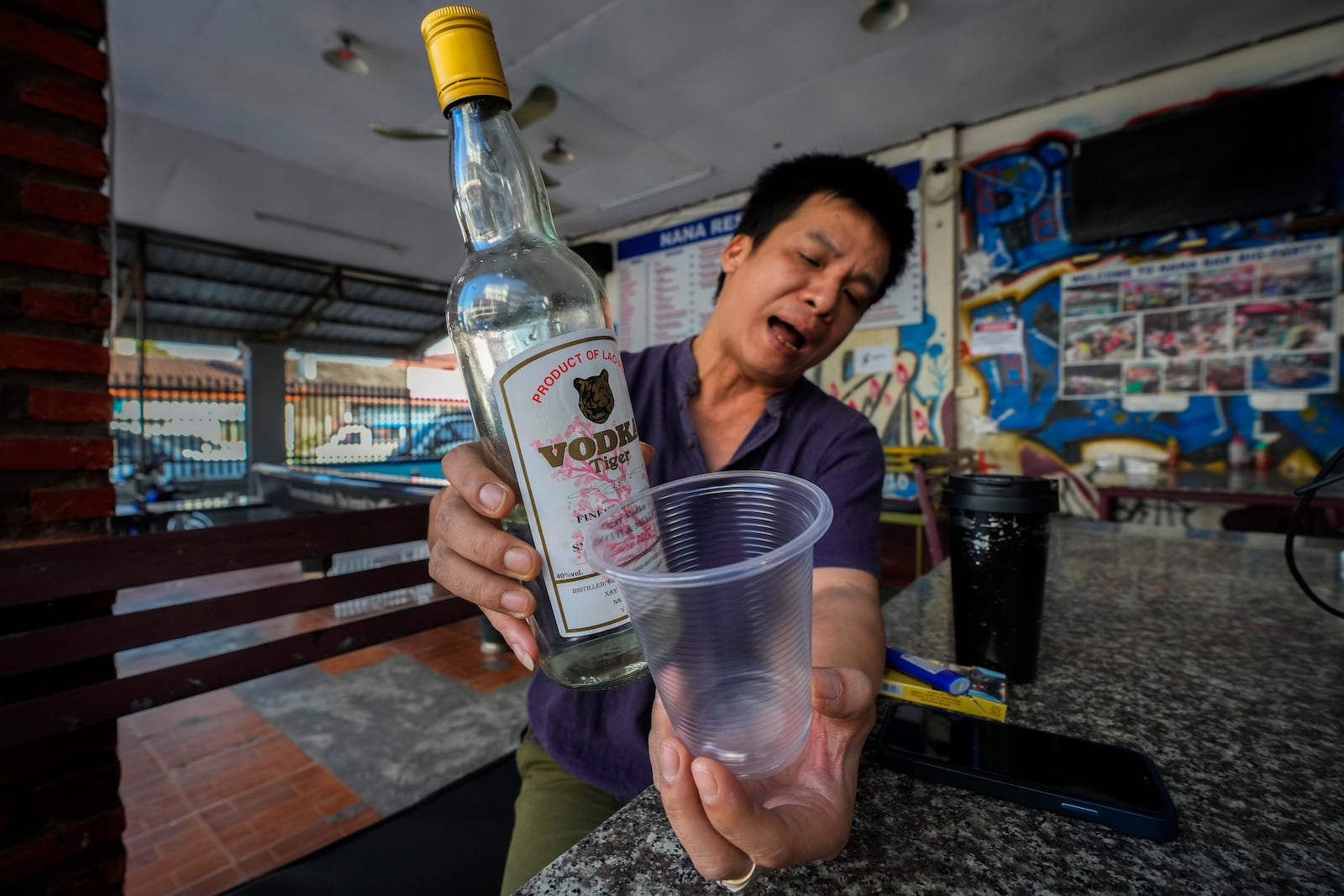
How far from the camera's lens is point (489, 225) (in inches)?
22.5

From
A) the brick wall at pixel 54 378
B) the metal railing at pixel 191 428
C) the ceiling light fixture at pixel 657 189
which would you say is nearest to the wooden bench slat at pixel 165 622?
the brick wall at pixel 54 378

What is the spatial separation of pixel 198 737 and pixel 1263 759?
2.95 metres

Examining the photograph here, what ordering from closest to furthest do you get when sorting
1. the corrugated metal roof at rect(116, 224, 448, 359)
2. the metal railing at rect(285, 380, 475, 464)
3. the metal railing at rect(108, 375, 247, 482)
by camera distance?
the corrugated metal roof at rect(116, 224, 448, 359) < the metal railing at rect(108, 375, 247, 482) < the metal railing at rect(285, 380, 475, 464)

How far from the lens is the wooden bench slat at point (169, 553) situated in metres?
0.82

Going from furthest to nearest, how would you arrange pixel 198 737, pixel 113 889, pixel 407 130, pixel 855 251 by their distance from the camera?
pixel 407 130 → pixel 198 737 → pixel 113 889 → pixel 855 251

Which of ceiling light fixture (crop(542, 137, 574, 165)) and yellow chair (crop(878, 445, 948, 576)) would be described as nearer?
yellow chair (crop(878, 445, 948, 576))

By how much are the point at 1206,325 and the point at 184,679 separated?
4.04 m

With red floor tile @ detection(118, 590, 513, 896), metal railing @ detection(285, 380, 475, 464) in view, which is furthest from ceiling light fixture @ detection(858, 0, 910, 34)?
metal railing @ detection(285, 380, 475, 464)

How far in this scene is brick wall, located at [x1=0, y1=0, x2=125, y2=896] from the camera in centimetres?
99

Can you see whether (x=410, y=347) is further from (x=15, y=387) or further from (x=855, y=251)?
(x=855, y=251)

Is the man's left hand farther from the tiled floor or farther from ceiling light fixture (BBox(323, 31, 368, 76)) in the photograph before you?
ceiling light fixture (BBox(323, 31, 368, 76))

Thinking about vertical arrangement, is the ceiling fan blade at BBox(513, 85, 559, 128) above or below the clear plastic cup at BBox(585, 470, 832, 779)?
above

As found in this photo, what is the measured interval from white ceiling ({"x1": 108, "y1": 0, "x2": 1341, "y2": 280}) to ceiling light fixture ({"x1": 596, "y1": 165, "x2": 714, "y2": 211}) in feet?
0.27

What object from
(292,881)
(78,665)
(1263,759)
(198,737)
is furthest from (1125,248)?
(198,737)
